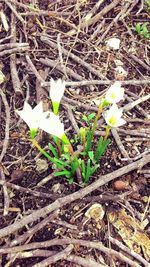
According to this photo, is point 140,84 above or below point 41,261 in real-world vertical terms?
above

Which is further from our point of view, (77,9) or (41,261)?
(77,9)

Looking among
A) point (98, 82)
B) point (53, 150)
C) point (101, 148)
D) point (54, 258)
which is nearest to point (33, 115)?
point (53, 150)

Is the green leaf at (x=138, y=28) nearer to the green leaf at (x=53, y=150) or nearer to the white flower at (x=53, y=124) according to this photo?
the green leaf at (x=53, y=150)

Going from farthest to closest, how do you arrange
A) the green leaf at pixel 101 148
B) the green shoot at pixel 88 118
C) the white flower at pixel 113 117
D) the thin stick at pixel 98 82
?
the thin stick at pixel 98 82
the green shoot at pixel 88 118
the green leaf at pixel 101 148
the white flower at pixel 113 117

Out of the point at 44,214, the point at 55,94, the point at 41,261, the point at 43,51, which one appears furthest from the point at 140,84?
the point at 41,261

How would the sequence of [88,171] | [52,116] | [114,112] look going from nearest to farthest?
[52,116] → [114,112] → [88,171]

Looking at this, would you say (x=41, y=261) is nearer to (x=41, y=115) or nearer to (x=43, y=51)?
(x=41, y=115)

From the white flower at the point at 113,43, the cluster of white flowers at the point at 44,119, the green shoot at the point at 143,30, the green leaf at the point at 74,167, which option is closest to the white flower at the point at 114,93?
the cluster of white flowers at the point at 44,119

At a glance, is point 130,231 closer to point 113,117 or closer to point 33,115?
point 113,117

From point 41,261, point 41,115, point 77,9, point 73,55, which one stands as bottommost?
point 41,261
